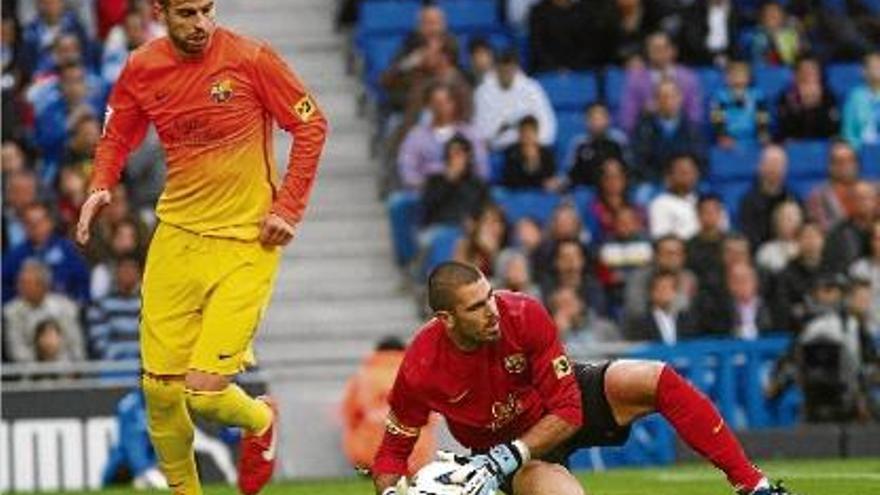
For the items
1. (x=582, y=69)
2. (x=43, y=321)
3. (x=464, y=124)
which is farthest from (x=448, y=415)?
(x=582, y=69)

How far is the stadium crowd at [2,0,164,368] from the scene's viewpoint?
1978cm

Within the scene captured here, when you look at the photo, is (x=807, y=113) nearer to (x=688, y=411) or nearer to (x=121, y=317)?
(x=121, y=317)

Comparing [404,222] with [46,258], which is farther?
[404,222]

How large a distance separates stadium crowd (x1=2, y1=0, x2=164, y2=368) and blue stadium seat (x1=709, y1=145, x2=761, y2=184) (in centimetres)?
425

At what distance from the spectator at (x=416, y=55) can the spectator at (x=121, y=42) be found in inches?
71.8

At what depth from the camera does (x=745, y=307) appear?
21078 mm

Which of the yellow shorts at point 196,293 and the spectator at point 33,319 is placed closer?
the yellow shorts at point 196,293

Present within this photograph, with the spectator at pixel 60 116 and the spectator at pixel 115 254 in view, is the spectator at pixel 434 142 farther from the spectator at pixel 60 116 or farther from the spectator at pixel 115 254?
the spectator at pixel 115 254

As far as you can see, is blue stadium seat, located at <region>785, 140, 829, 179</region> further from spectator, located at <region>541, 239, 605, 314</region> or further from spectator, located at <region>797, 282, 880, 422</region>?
spectator, located at <region>797, 282, 880, 422</region>

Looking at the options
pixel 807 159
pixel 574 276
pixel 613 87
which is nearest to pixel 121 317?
pixel 574 276

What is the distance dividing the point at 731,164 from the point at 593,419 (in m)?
10.9

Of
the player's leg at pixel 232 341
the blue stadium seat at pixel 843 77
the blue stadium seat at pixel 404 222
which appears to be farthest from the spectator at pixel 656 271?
the player's leg at pixel 232 341

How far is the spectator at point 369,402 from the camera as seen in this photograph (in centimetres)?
1955

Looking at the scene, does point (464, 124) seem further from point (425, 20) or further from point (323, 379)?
point (323, 379)
